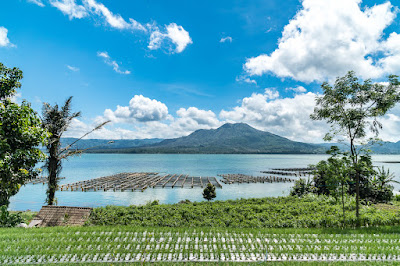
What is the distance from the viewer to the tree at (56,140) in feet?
48.4

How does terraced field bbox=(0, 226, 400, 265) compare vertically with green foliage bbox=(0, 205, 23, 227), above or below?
above

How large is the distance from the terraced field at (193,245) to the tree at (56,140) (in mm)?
6528

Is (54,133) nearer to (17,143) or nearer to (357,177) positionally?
(17,143)

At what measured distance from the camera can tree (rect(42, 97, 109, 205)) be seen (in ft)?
48.4

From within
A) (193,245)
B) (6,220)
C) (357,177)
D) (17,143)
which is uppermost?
(17,143)

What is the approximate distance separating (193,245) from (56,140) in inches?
482

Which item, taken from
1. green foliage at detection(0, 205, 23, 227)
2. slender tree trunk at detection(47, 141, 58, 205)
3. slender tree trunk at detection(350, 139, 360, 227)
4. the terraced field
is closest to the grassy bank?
Result: slender tree trunk at detection(350, 139, 360, 227)

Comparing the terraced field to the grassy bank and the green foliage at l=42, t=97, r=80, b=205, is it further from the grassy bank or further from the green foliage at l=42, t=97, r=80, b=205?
the green foliage at l=42, t=97, r=80, b=205

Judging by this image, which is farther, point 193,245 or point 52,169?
point 52,169

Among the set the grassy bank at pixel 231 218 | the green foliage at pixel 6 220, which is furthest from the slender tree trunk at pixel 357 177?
the green foliage at pixel 6 220

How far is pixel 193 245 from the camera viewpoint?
770 centimetres

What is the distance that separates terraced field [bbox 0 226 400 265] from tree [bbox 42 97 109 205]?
653 cm

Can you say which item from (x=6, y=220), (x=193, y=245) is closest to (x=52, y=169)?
(x=6, y=220)

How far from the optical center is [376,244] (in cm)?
768
